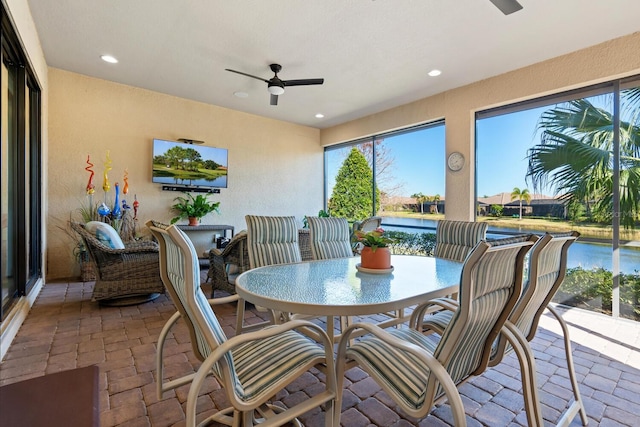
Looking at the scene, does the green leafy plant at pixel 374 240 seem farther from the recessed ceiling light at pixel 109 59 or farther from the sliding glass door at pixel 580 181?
the recessed ceiling light at pixel 109 59

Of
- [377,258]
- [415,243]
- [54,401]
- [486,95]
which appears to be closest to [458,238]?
[377,258]

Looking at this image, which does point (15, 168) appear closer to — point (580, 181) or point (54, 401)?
point (54, 401)

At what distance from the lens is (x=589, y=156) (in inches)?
137

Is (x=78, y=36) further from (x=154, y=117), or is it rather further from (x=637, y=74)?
(x=637, y=74)

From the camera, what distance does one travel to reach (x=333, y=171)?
23.4ft

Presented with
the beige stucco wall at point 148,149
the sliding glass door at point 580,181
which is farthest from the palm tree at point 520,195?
the beige stucco wall at point 148,149

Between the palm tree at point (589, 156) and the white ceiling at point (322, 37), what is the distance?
2.36 ft

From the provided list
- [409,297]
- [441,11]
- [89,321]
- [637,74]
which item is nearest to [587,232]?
[637,74]

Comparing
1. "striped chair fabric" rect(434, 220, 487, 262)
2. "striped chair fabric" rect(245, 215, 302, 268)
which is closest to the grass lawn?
"striped chair fabric" rect(434, 220, 487, 262)

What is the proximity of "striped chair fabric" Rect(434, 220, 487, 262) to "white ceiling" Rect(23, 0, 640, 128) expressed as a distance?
1912 millimetres

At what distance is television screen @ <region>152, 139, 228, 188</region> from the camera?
5.13 meters

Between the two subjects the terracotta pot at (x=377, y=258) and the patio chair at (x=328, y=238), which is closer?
the terracotta pot at (x=377, y=258)

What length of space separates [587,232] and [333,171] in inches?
185

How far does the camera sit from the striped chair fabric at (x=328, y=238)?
3008 millimetres
